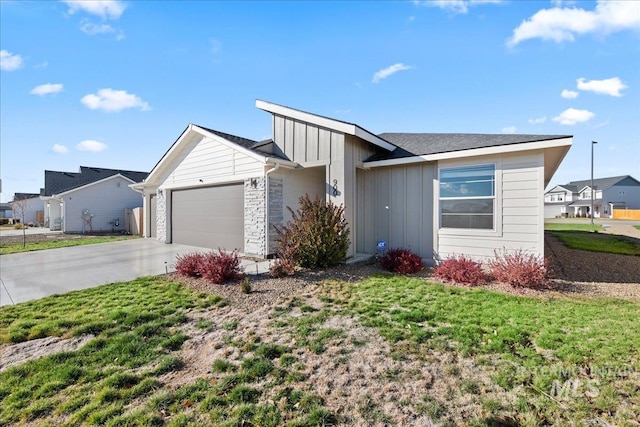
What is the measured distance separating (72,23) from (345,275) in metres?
10.0

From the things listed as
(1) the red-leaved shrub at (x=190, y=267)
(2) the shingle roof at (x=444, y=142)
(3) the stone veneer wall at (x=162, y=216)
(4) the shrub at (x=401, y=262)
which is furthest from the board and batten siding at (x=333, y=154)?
(3) the stone veneer wall at (x=162, y=216)

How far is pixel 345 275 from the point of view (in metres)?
6.90

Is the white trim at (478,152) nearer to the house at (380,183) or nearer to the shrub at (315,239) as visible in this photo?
the house at (380,183)

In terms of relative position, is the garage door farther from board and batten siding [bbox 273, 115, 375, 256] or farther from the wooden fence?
the wooden fence

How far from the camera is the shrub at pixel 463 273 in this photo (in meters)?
6.20

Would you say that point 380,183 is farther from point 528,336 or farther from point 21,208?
point 21,208

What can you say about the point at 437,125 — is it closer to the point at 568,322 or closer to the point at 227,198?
the point at 227,198

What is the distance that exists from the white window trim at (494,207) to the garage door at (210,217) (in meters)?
6.43

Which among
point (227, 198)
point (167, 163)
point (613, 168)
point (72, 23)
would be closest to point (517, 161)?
point (227, 198)

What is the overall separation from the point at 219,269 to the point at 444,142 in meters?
7.18

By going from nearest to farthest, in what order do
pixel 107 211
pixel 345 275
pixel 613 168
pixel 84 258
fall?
pixel 345 275 → pixel 84 258 → pixel 107 211 → pixel 613 168

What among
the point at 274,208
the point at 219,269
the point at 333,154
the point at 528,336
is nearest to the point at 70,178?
the point at 274,208

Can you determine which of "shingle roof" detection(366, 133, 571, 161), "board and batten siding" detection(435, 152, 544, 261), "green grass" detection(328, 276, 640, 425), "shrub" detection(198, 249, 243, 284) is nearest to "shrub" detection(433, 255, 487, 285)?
"green grass" detection(328, 276, 640, 425)

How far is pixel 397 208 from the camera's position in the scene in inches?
340
